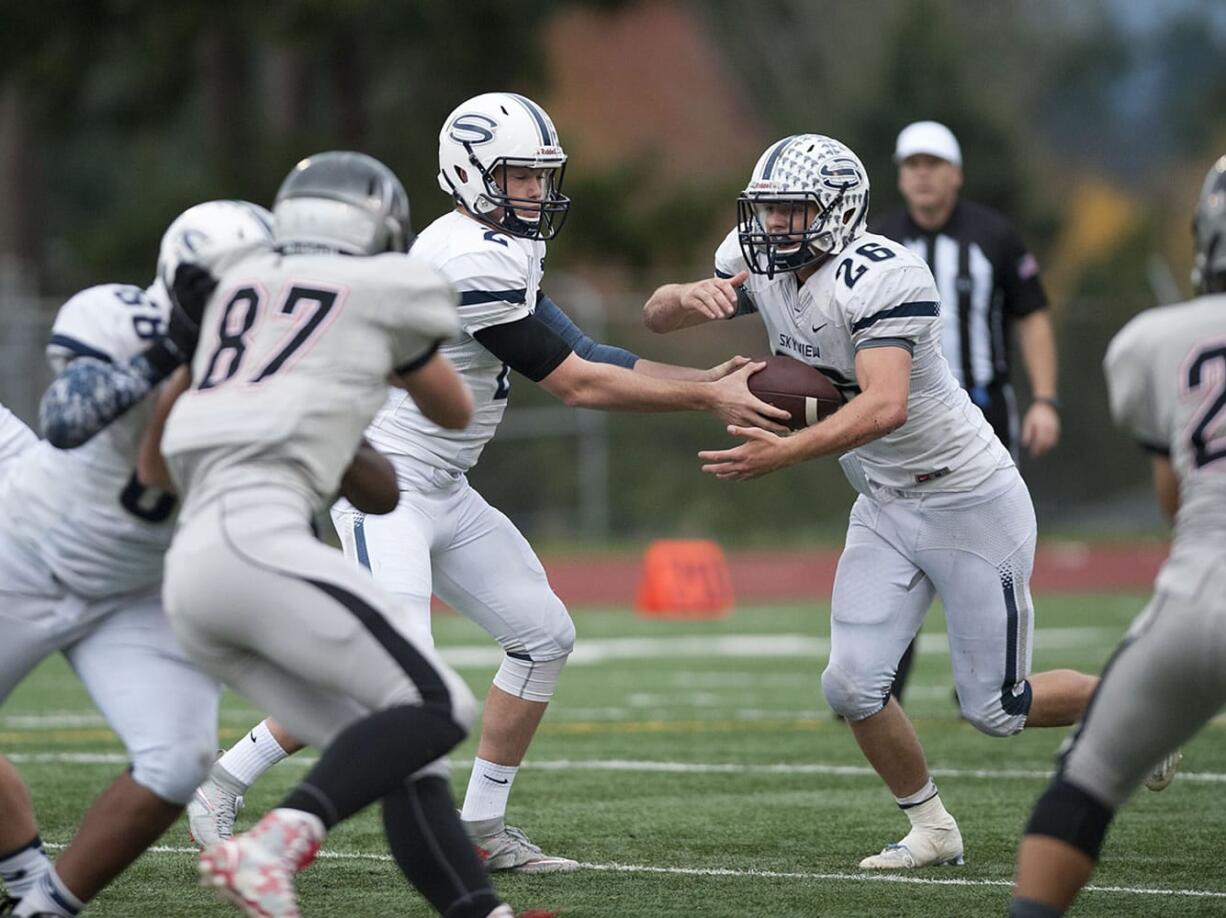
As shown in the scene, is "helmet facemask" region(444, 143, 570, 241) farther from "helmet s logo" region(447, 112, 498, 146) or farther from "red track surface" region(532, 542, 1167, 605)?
"red track surface" region(532, 542, 1167, 605)

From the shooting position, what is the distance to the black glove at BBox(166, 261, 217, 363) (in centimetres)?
375

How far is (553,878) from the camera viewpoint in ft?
15.9

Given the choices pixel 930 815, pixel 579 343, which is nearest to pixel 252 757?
pixel 579 343

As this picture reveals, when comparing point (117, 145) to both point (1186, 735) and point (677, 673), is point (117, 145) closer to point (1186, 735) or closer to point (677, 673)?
point (677, 673)

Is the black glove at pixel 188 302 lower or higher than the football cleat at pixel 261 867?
higher

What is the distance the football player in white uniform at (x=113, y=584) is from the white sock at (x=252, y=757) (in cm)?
112

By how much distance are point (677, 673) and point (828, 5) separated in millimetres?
30250

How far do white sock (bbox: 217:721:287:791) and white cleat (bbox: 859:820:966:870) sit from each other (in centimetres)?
→ 157

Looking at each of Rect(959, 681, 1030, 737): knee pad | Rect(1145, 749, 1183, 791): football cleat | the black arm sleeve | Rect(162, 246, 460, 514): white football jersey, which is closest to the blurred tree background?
Rect(1145, 749, 1183, 791): football cleat

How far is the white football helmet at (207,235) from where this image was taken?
379 cm

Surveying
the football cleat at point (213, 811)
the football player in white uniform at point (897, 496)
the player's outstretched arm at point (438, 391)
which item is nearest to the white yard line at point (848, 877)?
the football player in white uniform at point (897, 496)

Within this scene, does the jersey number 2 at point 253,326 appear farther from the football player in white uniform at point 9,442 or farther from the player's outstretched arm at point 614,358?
the player's outstretched arm at point 614,358

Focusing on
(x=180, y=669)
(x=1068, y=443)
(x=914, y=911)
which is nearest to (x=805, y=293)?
(x=914, y=911)

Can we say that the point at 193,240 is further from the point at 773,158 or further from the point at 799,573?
the point at 799,573
